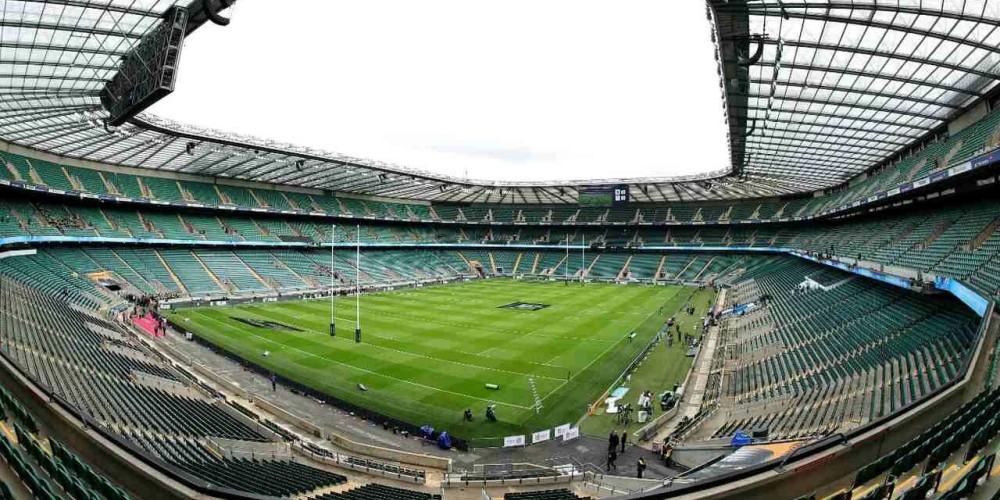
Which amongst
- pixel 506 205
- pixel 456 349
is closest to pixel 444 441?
pixel 456 349

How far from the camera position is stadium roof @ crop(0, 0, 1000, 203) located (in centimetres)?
2144

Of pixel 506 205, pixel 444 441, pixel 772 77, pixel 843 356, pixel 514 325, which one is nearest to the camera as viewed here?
pixel 444 441

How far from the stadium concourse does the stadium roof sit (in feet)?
0.61

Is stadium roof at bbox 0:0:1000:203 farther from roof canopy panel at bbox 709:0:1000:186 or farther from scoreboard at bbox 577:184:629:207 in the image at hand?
scoreboard at bbox 577:184:629:207

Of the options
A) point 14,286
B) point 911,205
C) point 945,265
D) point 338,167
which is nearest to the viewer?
point 945,265

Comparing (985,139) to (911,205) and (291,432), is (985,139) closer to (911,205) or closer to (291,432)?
(911,205)

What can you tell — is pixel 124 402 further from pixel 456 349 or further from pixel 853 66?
pixel 853 66

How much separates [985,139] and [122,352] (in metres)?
39.9

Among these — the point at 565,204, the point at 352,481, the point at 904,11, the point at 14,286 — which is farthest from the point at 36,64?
the point at 565,204

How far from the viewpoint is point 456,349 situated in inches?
1371

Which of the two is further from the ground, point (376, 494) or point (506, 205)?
point (506, 205)

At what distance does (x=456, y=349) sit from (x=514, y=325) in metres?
8.56

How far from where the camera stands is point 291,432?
2131 cm

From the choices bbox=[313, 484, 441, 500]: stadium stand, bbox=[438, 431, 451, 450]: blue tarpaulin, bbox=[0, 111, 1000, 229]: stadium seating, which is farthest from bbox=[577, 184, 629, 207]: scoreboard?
bbox=[313, 484, 441, 500]: stadium stand
